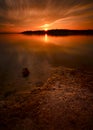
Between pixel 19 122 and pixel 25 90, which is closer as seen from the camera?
pixel 19 122

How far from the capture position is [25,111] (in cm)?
1112

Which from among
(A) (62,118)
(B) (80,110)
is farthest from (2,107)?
(B) (80,110)

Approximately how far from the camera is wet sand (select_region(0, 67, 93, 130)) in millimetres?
A: 9602

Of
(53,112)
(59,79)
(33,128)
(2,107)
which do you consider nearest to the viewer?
(33,128)

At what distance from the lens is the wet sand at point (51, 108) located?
9.60 metres

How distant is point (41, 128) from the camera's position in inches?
368

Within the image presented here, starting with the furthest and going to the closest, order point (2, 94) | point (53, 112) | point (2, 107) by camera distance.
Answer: point (2, 94) < point (2, 107) < point (53, 112)

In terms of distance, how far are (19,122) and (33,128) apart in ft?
3.66

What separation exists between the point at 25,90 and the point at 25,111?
173 inches

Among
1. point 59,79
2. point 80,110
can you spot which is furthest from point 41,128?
point 59,79

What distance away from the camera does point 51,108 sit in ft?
37.2

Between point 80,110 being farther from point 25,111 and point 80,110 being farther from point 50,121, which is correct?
point 25,111

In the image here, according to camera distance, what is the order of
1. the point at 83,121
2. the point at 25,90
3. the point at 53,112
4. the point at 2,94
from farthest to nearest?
the point at 25,90 < the point at 2,94 < the point at 53,112 < the point at 83,121

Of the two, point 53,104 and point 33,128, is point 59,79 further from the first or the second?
point 33,128
